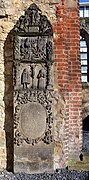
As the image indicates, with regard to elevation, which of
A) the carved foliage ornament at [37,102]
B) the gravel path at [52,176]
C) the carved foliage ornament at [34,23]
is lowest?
the gravel path at [52,176]

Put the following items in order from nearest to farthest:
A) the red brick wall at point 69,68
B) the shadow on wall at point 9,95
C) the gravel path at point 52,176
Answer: the gravel path at point 52,176
the shadow on wall at point 9,95
the red brick wall at point 69,68

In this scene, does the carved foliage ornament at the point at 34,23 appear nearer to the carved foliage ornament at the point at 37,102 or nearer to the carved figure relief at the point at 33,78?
the carved figure relief at the point at 33,78

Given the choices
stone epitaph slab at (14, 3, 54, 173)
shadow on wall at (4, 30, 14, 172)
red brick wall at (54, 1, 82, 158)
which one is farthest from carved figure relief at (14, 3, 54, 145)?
red brick wall at (54, 1, 82, 158)

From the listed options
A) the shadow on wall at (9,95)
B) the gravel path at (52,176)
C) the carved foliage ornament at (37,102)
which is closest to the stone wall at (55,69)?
the shadow on wall at (9,95)

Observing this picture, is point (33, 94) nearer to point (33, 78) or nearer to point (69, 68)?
point (33, 78)

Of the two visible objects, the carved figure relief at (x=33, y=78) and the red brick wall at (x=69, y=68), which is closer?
the carved figure relief at (x=33, y=78)

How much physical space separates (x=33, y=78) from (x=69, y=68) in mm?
1155

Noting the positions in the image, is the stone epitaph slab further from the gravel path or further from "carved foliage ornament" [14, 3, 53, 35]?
the gravel path

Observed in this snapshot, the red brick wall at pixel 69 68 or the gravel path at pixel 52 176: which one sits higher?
the red brick wall at pixel 69 68

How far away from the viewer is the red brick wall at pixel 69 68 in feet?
21.8

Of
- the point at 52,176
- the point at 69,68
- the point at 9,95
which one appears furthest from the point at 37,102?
the point at 69,68

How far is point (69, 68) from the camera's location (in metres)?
7.17

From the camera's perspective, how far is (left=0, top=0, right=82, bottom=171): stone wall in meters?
6.43

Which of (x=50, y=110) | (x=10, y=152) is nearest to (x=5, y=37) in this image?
(x=50, y=110)
